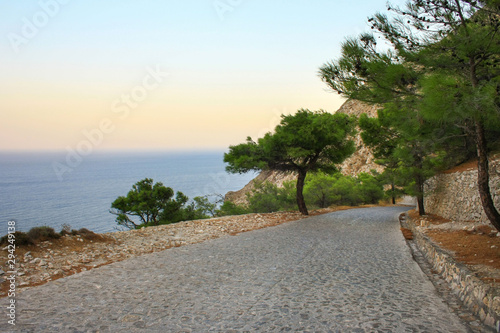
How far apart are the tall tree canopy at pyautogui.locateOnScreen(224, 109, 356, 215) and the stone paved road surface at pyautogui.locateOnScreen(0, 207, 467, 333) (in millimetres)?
8744

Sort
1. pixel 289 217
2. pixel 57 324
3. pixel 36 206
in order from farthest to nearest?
pixel 36 206, pixel 289 217, pixel 57 324

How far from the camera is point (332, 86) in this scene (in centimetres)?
862

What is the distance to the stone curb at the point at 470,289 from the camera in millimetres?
3808

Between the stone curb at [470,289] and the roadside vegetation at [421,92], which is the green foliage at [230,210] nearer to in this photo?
the roadside vegetation at [421,92]

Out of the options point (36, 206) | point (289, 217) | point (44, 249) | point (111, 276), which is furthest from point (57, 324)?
point (36, 206)

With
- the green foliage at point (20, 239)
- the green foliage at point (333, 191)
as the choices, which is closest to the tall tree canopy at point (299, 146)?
the green foliage at point (20, 239)

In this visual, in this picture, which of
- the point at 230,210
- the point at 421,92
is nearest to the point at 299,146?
the point at 421,92

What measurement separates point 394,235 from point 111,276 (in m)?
9.09

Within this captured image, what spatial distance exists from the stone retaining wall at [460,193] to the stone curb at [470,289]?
4589 mm

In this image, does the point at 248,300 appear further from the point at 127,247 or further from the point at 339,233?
the point at 339,233

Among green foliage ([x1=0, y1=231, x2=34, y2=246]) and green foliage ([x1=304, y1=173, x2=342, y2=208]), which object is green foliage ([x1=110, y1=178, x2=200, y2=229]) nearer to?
green foliage ([x1=0, y1=231, x2=34, y2=246])

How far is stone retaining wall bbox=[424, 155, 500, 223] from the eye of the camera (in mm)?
10742

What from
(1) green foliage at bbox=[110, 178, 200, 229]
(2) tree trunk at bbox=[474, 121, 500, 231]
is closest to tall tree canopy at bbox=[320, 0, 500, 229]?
(2) tree trunk at bbox=[474, 121, 500, 231]

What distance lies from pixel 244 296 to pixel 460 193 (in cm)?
1167
